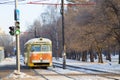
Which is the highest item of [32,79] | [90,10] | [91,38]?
[90,10]

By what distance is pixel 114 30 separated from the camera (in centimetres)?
4888

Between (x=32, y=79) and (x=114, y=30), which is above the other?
(x=114, y=30)

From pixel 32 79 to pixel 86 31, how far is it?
111 ft

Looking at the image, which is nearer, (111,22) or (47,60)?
(47,60)

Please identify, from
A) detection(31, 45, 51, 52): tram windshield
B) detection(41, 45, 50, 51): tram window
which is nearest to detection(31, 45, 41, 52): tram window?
detection(31, 45, 51, 52): tram windshield

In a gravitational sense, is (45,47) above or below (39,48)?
above

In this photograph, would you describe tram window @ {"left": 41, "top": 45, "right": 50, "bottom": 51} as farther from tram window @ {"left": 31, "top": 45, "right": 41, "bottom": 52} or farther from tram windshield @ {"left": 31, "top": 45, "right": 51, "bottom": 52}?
tram window @ {"left": 31, "top": 45, "right": 41, "bottom": 52}

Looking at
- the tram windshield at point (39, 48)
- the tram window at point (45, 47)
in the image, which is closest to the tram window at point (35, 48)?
the tram windshield at point (39, 48)

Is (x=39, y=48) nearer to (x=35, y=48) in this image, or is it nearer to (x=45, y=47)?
(x=35, y=48)

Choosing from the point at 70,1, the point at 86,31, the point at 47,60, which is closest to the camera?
the point at 47,60

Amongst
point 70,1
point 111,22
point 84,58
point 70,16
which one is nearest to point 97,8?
point 111,22

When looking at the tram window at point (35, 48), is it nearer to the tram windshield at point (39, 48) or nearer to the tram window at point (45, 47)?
the tram windshield at point (39, 48)

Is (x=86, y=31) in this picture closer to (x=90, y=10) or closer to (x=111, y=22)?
(x=90, y=10)

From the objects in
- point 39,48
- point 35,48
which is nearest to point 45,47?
point 39,48
